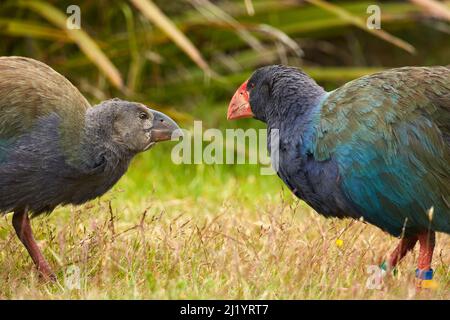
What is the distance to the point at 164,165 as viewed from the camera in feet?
20.9

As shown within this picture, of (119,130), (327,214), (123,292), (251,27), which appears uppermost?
(251,27)

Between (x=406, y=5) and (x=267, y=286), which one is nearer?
(x=267, y=286)

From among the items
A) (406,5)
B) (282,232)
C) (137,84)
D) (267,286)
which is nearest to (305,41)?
(406,5)

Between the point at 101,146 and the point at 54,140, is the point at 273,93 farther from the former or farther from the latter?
the point at 54,140

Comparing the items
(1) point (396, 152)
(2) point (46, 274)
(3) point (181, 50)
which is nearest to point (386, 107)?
(1) point (396, 152)

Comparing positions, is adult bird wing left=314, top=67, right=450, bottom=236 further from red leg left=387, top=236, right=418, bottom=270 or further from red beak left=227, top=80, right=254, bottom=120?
red beak left=227, top=80, right=254, bottom=120

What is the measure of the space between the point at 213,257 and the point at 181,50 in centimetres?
350

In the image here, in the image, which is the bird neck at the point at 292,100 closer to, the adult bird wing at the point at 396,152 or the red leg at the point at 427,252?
the adult bird wing at the point at 396,152

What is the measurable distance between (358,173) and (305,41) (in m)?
4.57

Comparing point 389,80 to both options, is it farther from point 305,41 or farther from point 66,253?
point 305,41

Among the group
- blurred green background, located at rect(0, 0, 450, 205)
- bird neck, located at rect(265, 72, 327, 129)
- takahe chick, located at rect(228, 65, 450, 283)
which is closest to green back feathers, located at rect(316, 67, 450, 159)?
takahe chick, located at rect(228, 65, 450, 283)

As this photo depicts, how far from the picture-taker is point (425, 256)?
3.80 m

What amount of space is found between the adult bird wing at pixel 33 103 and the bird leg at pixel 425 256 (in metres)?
1.46

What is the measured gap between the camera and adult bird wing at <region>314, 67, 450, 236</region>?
3645mm
